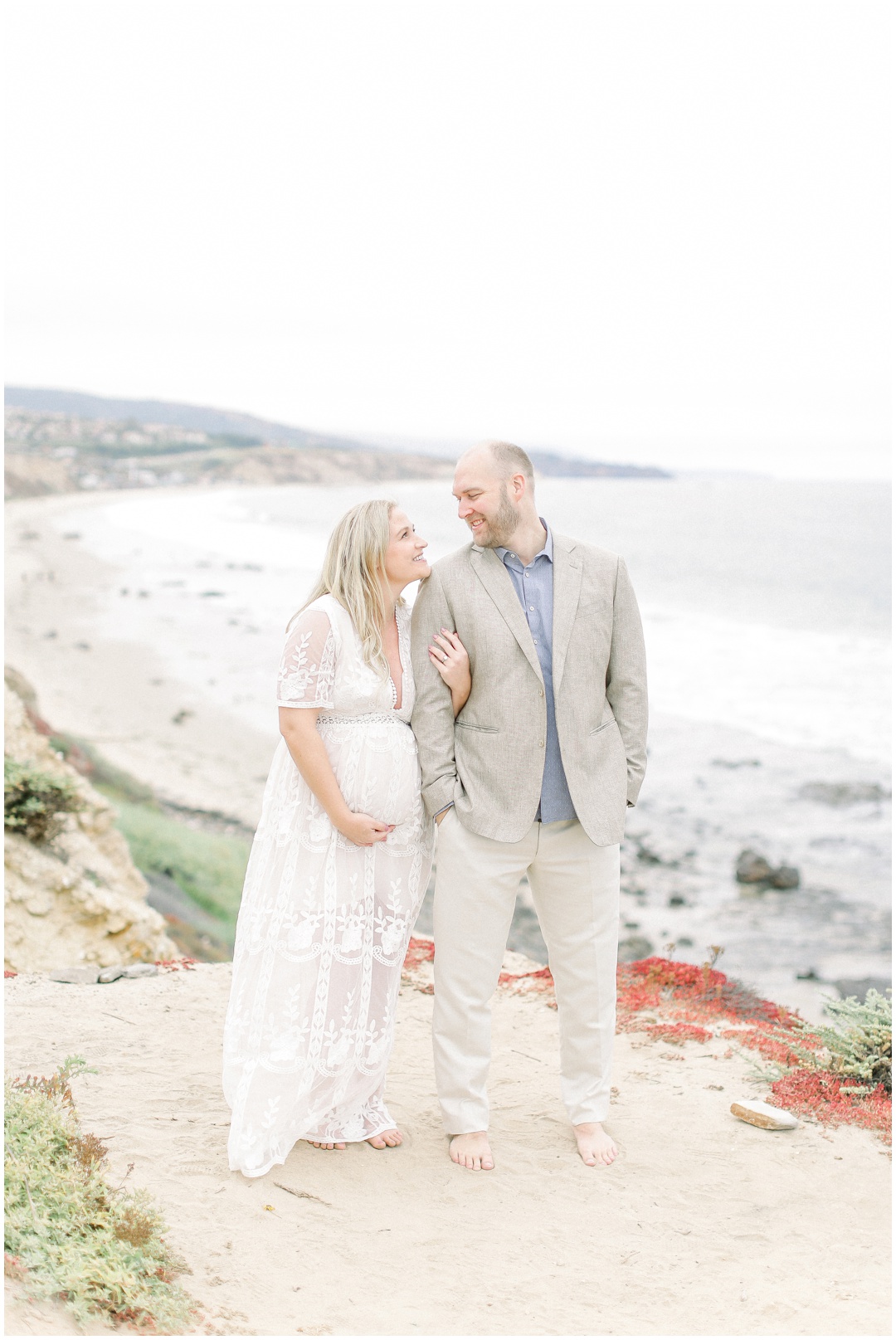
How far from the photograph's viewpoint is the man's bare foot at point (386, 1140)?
4.40 metres

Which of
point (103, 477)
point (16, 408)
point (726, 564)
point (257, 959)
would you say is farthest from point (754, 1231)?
point (103, 477)

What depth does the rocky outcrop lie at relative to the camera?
7410mm

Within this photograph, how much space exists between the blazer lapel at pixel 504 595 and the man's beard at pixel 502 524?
7 cm

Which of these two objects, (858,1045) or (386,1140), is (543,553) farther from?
(858,1045)

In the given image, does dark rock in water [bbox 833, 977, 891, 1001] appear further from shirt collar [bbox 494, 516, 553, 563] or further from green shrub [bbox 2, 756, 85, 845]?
shirt collar [bbox 494, 516, 553, 563]

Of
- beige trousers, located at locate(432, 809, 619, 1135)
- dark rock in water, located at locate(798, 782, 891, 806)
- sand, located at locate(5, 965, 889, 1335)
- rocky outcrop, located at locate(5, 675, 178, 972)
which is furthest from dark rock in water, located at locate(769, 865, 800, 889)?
beige trousers, located at locate(432, 809, 619, 1135)

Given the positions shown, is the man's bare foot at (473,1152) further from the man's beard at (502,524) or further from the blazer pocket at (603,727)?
the man's beard at (502,524)

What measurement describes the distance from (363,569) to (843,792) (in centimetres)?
1914

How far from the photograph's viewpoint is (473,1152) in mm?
4395

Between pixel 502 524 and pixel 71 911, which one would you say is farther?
pixel 71 911

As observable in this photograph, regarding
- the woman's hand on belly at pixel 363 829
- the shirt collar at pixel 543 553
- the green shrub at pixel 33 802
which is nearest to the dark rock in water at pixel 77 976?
the green shrub at pixel 33 802

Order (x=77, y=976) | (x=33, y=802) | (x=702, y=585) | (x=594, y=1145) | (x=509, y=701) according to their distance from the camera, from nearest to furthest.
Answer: (x=509, y=701) → (x=594, y=1145) → (x=77, y=976) → (x=33, y=802) → (x=702, y=585)

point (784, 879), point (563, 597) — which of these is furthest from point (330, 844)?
point (784, 879)

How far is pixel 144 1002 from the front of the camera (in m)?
5.96
